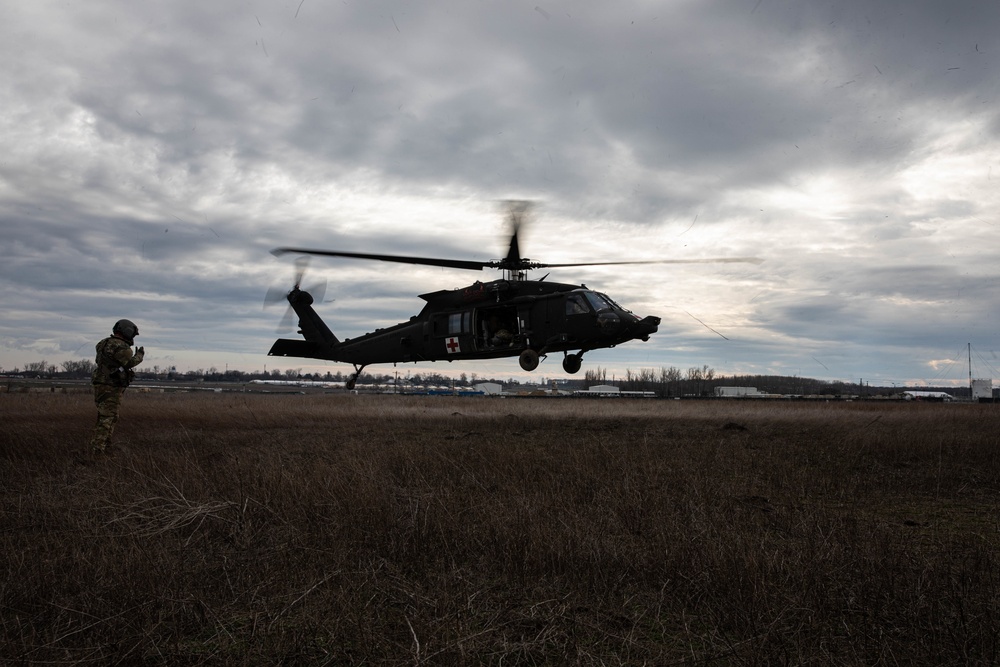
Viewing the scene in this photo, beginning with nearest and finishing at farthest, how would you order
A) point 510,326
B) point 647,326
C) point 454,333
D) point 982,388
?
point 647,326 → point 510,326 → point 454,333 → point 982,388

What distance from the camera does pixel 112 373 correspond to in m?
11.1

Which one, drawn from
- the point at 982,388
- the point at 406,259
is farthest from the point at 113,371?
the point at 982,388

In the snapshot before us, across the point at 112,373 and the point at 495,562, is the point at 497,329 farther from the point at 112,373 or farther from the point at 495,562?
the point at 495,562

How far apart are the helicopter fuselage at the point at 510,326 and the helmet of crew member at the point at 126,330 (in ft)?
28.8

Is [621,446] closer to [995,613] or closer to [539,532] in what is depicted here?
[539,532]

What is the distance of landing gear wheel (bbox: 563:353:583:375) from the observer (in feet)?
57.0

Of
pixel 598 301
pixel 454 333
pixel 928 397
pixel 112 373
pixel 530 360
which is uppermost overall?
pixel 598 301

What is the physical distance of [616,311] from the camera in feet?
53.5

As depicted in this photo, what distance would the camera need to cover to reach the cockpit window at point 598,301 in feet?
53.7

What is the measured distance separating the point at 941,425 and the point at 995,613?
13.2m

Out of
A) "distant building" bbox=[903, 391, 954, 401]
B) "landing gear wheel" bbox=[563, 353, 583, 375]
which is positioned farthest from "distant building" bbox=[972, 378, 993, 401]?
"landing gear wheel" bbox=[563, 353, 583, 375]

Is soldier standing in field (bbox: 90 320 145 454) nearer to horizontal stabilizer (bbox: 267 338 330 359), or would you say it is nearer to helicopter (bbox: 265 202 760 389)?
helicopter (bbox: 265 202 760 389)

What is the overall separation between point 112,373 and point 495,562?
31.2 ft

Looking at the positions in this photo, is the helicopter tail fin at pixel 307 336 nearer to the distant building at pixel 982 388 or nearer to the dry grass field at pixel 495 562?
the dry grass field at pixel 495 562
